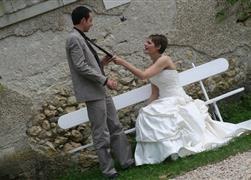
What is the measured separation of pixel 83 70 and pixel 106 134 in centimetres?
75

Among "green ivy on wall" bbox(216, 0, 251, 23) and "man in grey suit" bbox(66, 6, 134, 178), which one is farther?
"green ivy on wall" bbox(216, 0, 251, 23)

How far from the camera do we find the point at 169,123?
6965 mm

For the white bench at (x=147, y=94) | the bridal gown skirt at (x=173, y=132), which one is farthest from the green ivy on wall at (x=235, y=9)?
the bridal gown skirt at (x=173, y=132)

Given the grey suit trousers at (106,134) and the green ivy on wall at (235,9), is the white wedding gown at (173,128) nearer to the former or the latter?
the grey suit trousers at (106,134)

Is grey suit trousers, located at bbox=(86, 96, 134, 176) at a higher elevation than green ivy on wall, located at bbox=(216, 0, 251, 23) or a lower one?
lower

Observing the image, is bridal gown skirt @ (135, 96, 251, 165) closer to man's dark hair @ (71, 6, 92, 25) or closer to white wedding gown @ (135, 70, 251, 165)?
white wedding gown @ (135, 70, 251, 165)

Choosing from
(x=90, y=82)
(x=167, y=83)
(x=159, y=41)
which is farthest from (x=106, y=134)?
(x=159, y=41)

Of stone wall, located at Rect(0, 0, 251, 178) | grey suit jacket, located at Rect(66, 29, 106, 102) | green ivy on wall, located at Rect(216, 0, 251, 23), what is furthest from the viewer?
green ivy on wall, located at Rect(216, 0, 251, 23)

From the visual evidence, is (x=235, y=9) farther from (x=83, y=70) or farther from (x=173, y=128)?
(x=83, y=70)

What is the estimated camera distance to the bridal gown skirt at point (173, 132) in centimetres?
690

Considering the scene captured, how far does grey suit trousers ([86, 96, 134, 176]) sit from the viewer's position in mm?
6703

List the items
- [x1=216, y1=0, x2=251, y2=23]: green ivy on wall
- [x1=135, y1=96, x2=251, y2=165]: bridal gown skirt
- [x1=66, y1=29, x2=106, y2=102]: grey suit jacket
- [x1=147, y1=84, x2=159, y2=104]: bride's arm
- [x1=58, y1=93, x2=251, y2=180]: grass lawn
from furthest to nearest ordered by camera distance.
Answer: [x1=216, y1=0, x2=251, y2=23]: green ivy on wall → [x1=147, y1=84, x2=159, y2=104]: bride's arm → [x1=135, y1=96, x2=251, y2=165]: bridal gown skirt → [x1=66, y1=29, x2=106, y2=102]: grey suit jacket → [x1=58, y1=93, x2=251, y2=180]: grass lawn

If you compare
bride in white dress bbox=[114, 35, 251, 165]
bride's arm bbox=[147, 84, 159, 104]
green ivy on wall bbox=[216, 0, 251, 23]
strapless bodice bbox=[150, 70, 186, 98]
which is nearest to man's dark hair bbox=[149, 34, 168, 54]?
bride in white dress bbox=[114, 35, 251, 165]

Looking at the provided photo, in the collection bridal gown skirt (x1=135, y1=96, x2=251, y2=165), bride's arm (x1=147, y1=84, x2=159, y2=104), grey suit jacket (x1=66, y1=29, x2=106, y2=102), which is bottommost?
bridal gown skirt (x1=135, y1=96, x2=251, y2=165)
